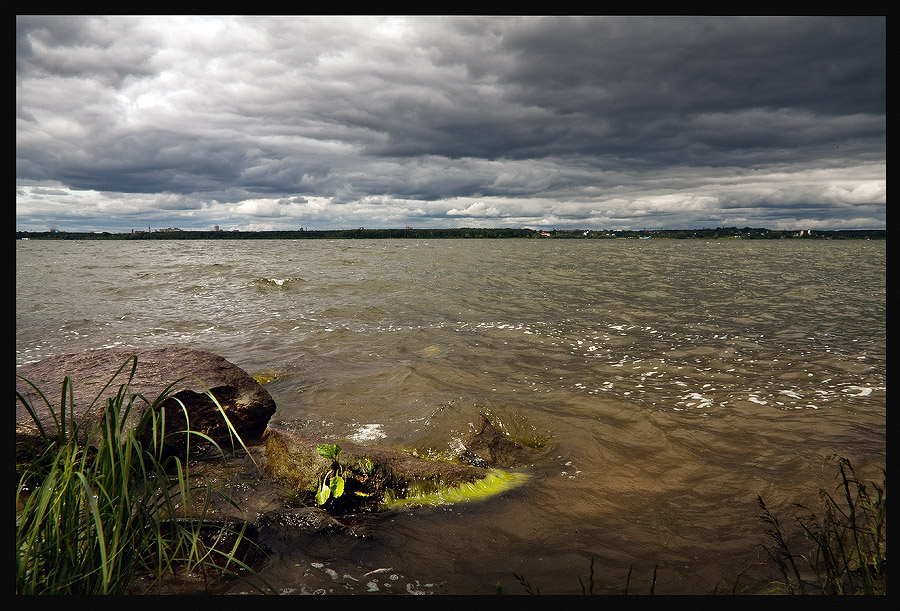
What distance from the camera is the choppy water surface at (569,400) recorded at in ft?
12.8

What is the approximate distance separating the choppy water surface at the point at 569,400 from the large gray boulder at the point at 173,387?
1.00m

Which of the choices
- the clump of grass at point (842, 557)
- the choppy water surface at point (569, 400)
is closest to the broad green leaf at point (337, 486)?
the choppy water surface at point (569, 400)

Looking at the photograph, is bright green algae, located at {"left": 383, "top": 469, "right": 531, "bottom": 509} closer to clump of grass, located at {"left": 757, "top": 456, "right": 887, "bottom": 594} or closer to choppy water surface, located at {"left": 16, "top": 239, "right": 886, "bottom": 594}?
choppy water surface, located at {"left": 16, "top": 239, "right": 886, "bottom": 594}

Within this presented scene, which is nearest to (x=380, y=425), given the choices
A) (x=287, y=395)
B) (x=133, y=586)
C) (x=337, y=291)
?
(x=287, y=395)

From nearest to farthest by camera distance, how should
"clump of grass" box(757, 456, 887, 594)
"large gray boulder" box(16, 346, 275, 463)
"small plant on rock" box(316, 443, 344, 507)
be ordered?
"clump of grass" box(757, 456, 887, 594)
"small plant on rock" box(316, 443, 344, 507)
"large gray boulder" box(16, 346, 275, 463)

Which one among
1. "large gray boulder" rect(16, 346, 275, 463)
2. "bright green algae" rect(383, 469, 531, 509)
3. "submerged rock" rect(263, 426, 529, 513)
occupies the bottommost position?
"bright green algae" rect(383, 469, 531, 509)

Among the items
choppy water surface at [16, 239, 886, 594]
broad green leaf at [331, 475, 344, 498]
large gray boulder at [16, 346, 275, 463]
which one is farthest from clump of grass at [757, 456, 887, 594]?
large gray boulder at [16, 346, 275, 463]

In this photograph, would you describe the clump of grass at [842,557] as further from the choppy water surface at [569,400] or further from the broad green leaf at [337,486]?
the broad green leaf at [337,486]

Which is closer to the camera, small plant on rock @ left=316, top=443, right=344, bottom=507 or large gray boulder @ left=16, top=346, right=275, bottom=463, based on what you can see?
small plant on rock @ left=316, top=443, right=344, bottom=507

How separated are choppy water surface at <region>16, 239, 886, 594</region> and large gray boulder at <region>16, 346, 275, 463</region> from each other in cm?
100

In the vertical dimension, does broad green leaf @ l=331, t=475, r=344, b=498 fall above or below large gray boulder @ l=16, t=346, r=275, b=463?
below

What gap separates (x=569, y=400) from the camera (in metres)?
8.07

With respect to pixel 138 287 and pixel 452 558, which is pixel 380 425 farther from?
pixel 138 287

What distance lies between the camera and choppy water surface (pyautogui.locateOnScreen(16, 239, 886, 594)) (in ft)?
12.8
